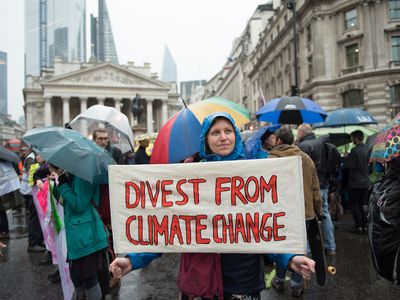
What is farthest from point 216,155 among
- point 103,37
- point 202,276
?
point 103,37

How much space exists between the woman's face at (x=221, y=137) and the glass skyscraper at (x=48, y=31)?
168751mm

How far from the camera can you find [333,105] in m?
30.8

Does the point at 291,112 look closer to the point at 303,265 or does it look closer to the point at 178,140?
the point at 178,140

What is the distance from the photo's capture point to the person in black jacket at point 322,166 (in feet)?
19.5

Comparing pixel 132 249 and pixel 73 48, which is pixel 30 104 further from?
pixel 73 48

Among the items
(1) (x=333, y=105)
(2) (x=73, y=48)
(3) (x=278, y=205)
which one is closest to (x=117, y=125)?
(3) (x=278, y=205)

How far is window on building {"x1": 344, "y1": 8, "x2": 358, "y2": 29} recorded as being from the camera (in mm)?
29875

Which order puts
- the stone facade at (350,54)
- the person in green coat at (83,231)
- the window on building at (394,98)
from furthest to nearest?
the stone facade at (350,54)
the window on building at (394,98)
the person in green coat at (83,231)

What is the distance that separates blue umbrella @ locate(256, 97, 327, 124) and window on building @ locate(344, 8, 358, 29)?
26219 mm

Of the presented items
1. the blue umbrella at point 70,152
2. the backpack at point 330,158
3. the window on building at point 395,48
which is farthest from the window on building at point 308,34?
the blue umbrella at point 70,152

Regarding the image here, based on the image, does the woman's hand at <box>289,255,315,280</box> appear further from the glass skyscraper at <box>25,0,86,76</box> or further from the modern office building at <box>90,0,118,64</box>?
the modern office building at <box>90,0,118,64</box>

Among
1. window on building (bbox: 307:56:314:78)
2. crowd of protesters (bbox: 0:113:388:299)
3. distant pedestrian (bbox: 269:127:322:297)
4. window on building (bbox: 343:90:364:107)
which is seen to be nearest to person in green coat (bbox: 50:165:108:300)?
crowd of protesters (bbox: 0:113:388:299)

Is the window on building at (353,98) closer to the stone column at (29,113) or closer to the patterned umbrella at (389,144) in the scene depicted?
the patterned umbrella at (389,144)

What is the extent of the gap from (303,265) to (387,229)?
724 millimetres
